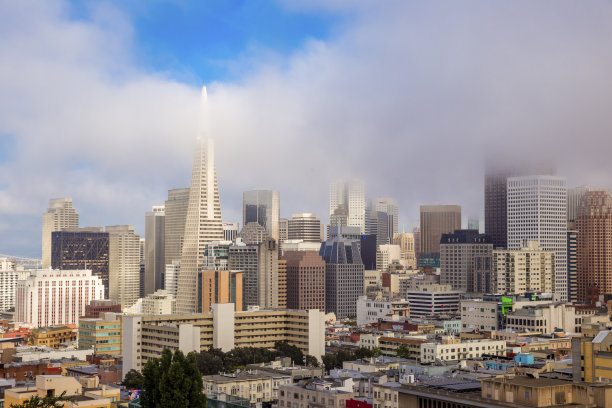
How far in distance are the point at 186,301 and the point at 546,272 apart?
63.3m

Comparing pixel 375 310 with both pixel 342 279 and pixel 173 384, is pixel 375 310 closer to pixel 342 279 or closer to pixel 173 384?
pixel 342 279

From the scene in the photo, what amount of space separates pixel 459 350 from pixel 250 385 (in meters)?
31.6

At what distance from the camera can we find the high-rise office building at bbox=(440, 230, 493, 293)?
177875 millimetres

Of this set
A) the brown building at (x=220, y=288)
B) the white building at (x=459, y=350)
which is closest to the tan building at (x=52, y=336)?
the brown building at (x=220, y=288)

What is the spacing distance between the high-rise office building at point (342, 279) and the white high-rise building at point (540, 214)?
105ft

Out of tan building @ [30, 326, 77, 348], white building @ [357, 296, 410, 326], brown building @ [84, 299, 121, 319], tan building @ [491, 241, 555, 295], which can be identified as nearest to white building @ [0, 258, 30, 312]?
brown building @ [84, 299, 121, 319]

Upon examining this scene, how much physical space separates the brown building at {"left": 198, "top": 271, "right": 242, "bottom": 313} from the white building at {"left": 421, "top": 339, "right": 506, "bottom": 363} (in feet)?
195

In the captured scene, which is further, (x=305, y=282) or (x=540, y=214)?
(x=540, y=214)

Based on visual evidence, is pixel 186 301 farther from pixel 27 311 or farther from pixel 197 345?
pixel 197 345

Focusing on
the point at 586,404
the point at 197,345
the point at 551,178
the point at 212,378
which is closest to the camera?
the point at 586,404

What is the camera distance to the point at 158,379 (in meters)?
49.6

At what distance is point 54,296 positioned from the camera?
170375 mm

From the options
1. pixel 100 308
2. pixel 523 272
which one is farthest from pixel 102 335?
pixel 523 272

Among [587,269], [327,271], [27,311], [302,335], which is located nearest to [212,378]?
[302,335]
